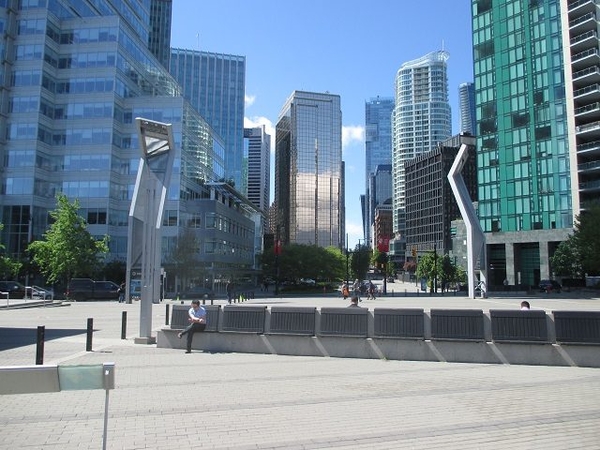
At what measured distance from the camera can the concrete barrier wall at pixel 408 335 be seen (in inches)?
466

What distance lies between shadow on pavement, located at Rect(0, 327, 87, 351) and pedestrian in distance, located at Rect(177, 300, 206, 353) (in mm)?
5726

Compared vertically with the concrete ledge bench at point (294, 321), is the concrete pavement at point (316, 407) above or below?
below

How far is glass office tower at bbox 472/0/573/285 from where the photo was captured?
72375 millimetres

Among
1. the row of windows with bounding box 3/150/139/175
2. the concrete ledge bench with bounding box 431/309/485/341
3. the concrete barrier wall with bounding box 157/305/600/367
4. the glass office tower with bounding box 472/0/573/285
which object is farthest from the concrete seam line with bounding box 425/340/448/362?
the glass office tower with bounding box 472/0/573/285

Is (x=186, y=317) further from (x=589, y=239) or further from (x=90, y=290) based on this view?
(x=589, y=239)

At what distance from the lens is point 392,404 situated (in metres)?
8.23

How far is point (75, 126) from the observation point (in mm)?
67750

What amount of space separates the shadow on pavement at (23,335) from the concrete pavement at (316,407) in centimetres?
396

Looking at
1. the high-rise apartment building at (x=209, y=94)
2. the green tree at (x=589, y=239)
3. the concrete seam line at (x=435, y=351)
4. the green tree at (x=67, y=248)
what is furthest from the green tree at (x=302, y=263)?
the high-rise apartment building at (x=209, y=94)

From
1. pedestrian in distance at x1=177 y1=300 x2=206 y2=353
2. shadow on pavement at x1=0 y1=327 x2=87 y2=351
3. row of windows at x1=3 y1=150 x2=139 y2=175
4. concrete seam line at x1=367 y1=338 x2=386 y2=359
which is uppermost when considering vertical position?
row of windows at x1=3 y1=150 x2=139 y2=175

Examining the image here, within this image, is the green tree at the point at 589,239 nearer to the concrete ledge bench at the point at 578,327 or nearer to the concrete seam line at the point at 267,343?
the concrete ledge bench at the point at 578,327

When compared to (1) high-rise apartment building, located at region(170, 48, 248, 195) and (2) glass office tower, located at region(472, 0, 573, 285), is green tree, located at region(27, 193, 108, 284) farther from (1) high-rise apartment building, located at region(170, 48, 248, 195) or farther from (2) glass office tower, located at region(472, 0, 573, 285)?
(1) high-rise apartment building, located at region(170, 48, 248, 195)

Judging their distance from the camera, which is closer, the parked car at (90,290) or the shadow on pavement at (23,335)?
the shadow on pavement at (23,335)

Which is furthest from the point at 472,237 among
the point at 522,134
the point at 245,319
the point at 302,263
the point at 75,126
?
the point at 75,126
